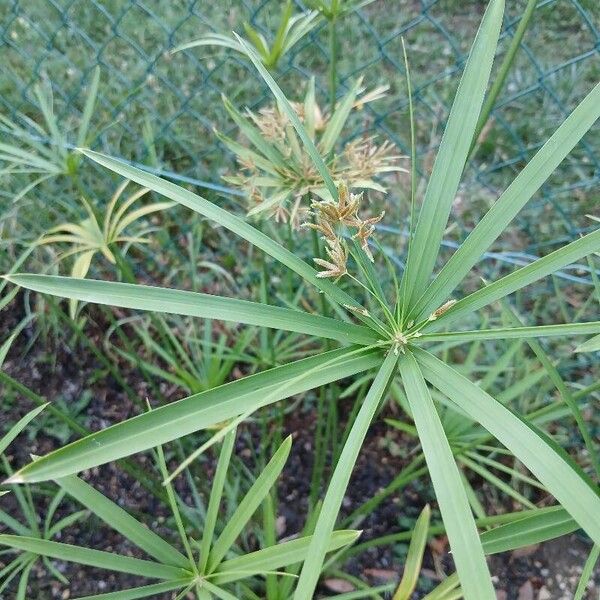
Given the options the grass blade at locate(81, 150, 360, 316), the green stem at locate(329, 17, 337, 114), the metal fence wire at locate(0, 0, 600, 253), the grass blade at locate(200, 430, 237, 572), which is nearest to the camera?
the grass blade at locate(81, 150, 360, 316)

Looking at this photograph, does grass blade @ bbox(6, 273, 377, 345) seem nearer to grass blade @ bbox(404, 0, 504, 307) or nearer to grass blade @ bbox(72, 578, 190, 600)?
grass blade @ bbox(404, 0, 504, 307)

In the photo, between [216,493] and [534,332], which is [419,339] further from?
[216,493]

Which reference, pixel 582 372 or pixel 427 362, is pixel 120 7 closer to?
pixel 582 372

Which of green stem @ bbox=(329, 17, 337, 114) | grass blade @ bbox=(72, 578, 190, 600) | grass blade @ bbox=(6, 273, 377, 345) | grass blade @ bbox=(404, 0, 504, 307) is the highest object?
green stem @ bbox=(329, 17, 337, 114)

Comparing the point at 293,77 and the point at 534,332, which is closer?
the point at 534,332

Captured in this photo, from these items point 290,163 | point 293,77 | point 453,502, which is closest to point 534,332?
point 453,502

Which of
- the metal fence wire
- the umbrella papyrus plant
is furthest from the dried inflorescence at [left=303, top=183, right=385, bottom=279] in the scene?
the metal fence wire

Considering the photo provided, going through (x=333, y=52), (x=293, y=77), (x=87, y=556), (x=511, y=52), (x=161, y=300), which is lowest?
(x=87, y=556)
